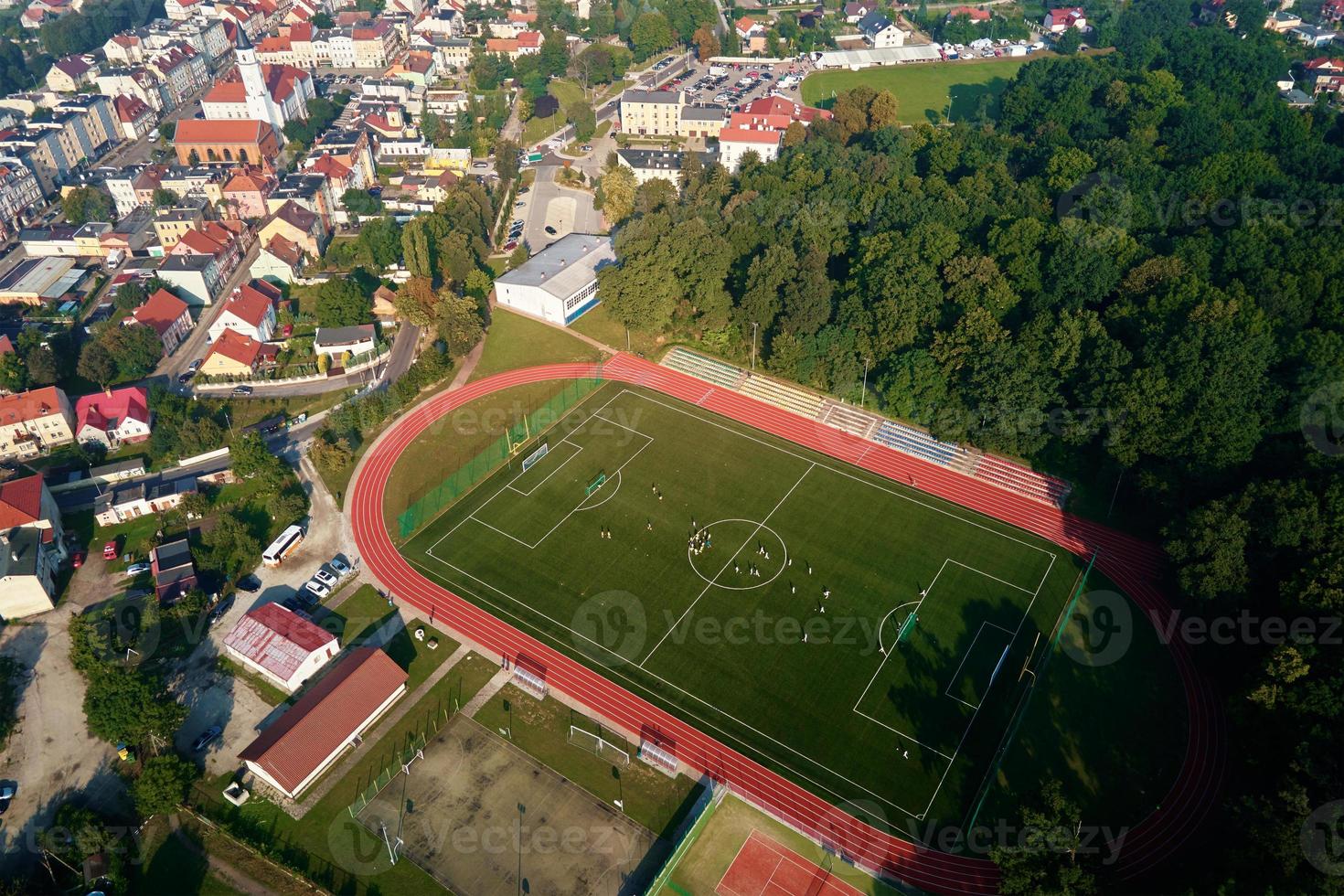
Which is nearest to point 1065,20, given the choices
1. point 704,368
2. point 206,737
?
point 704,368

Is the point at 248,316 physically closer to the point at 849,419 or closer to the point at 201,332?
the point at 201,332

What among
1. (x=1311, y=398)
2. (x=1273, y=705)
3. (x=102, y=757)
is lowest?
(x=102, y=757)

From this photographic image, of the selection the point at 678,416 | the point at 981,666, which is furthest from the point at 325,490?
the point at 981,666

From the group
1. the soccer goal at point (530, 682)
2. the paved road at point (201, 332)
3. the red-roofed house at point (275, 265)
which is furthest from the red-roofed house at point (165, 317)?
the soccer goal at point (530, 682)

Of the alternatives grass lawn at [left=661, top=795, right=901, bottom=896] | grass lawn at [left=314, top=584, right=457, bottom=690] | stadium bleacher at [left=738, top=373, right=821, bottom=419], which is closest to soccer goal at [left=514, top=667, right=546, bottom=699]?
grass lawn at [left=314, top=584, right=457, bottom=690]

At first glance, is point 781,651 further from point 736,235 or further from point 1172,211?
point 1172,211

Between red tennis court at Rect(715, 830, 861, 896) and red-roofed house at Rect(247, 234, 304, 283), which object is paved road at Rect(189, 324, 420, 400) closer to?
red-roofed house at Rect(247, 234, 304, 283)
